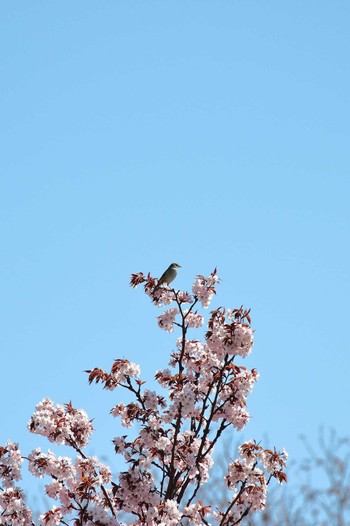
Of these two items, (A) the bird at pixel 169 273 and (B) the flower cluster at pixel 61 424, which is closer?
(B) the flower cluster at pixel 61 424

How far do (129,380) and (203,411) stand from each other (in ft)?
2.63

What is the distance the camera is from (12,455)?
24.6 feet

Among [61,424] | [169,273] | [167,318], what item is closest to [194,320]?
[167,318]

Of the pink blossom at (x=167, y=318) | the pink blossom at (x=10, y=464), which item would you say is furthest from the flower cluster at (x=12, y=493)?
the pink blossom at (x=167, y=318)

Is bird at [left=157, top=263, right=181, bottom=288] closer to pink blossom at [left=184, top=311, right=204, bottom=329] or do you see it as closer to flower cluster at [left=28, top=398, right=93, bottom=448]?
pink blossom at [left=184, top=311, right=204, bottom=329]

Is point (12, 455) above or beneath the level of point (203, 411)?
beneath

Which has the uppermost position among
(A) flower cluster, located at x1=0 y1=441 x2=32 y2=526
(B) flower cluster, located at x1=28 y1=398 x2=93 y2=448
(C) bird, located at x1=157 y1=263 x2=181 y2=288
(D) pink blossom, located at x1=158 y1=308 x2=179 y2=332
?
(C) bird, located at x1=157 y1=263 x2=181 y2=288

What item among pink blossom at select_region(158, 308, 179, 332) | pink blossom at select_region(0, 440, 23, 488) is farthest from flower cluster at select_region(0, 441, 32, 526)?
pink blossom at select_region(158, 308, 179, 332)

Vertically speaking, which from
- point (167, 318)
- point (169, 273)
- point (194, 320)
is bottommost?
point (167, 318)

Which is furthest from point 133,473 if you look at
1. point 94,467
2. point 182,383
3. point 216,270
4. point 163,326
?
point 216,270

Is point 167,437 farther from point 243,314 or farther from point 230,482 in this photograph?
point 243,314

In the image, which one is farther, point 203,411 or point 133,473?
point 203,411

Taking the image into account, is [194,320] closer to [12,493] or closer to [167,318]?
[167,318]

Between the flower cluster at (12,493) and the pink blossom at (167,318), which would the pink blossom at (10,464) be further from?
the pink blossom at (167,318)
